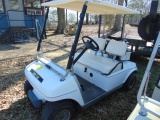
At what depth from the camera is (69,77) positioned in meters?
2.06

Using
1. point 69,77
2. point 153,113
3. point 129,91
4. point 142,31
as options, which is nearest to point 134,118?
point 153,113

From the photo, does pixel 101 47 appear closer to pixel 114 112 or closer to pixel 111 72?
pixel 111 72

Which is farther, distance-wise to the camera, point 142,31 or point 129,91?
point 129,91

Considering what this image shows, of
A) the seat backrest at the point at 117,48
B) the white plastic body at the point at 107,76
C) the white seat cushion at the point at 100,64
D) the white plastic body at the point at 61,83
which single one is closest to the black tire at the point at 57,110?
the white plastic body at the point at 61,83

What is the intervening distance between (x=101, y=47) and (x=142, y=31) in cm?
161

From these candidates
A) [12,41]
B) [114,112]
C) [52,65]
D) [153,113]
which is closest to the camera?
[153,113]

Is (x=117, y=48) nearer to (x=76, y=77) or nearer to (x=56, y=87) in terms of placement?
(x=76, y=77)

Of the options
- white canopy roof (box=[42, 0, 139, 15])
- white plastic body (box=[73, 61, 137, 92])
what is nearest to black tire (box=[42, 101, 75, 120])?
white plastic body (box=[73, 61, 137, 92])

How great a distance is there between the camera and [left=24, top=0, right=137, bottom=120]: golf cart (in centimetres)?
199

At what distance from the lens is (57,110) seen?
6.63 feet

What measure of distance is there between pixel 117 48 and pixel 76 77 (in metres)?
1.29

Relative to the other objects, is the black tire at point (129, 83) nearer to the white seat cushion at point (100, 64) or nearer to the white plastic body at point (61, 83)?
the white plastic body at point (61, 83)

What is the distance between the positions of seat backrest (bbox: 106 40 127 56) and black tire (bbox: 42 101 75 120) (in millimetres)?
1528

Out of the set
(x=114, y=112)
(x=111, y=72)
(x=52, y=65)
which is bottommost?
(x=114, y=112)
